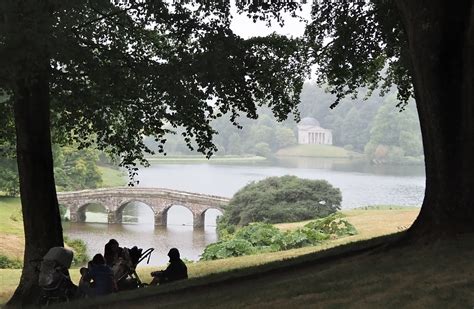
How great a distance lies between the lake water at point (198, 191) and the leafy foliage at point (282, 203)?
325 centimetres

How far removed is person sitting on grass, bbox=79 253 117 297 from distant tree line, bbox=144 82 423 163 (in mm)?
94306

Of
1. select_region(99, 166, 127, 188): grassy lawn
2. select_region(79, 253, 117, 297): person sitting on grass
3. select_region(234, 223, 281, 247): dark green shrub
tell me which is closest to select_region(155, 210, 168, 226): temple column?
select_region(99, 166, 127, 188): grassy lawn

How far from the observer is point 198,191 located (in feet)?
225

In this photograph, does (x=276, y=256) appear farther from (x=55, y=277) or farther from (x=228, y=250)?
(x=55, y=277)

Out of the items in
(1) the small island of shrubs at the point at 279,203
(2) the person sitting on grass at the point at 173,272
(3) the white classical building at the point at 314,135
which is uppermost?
(3) the white classical building at the point at 314,135

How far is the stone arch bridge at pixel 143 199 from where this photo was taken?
4916 centimetres

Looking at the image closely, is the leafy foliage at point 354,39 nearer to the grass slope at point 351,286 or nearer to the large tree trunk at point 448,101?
the large tree trunk at point 448,101

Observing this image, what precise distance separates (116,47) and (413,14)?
6.37 meters

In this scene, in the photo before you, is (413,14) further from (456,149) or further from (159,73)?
(159,73)

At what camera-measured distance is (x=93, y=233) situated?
44562mm

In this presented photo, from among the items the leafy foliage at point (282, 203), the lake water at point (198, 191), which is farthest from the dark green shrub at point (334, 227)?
the leafy foliage at point (282, 203)

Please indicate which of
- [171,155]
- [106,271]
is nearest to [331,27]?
[106,271]

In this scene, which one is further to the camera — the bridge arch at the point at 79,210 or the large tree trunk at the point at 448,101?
the bridge arch at the point at 79,210

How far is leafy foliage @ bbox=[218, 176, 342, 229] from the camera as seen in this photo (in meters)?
39.0
